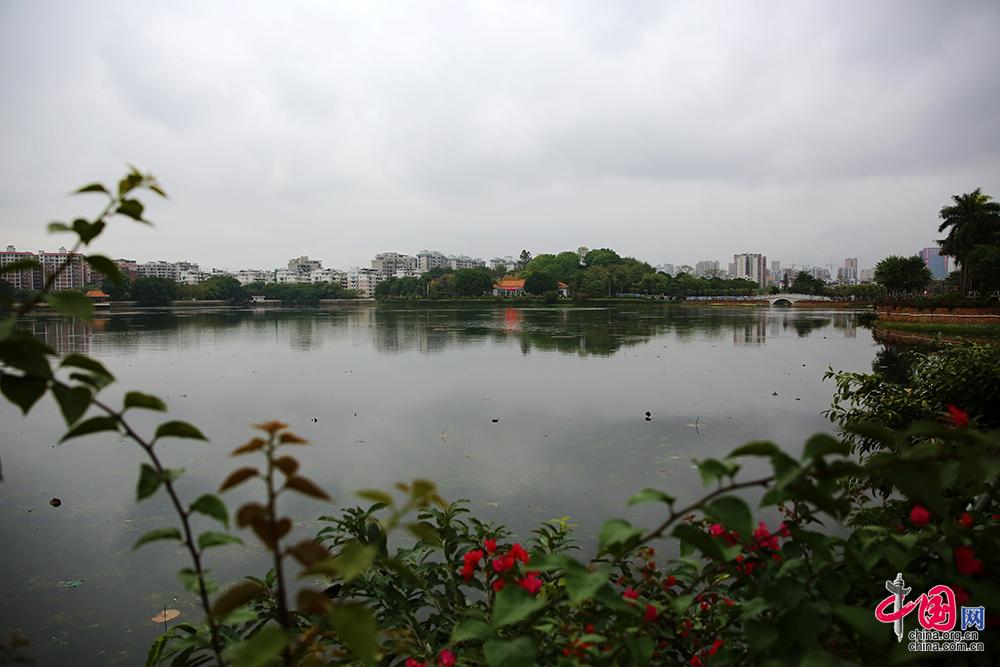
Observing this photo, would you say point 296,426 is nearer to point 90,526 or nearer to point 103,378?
point 90,526

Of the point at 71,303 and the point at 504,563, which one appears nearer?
the point at 71,303

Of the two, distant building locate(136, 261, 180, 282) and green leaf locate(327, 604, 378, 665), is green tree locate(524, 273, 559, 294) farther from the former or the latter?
distant building locate(136, 261, 180, 282)

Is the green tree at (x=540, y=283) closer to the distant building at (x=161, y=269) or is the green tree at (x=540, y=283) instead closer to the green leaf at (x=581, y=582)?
the green leaf at (x=581, y=582)

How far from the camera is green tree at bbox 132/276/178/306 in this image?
56.5 metres

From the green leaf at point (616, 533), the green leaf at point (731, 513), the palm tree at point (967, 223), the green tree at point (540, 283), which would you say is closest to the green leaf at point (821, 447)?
the green leaf at point (731, 513)

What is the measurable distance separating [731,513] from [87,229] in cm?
98

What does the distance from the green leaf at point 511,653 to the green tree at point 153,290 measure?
64.6 meters

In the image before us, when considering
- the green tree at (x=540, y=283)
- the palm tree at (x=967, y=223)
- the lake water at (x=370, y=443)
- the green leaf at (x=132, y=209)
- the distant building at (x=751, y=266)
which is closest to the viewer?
the green leaf at (x=132, y=209)

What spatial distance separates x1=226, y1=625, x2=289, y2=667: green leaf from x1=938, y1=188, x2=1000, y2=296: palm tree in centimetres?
3901

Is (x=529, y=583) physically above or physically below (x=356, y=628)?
below

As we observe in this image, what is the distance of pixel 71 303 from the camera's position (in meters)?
0.77

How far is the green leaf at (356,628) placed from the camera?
25.7 inches

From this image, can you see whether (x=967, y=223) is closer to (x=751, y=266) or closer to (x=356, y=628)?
(x=356, y=628)

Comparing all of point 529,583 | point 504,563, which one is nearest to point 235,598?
point 529,583
